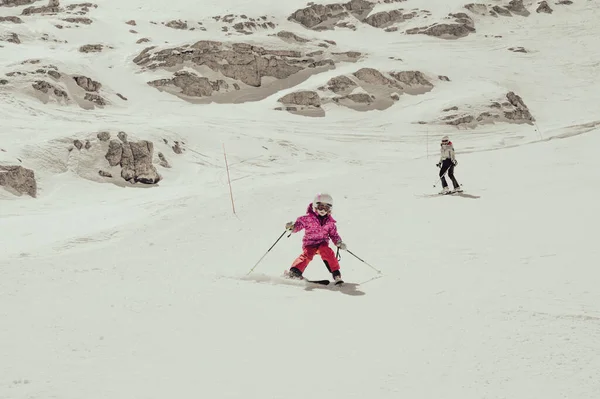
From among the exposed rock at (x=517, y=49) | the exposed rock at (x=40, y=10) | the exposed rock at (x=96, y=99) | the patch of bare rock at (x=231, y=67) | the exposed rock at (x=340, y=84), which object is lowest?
the exposed rock at (x=96, y=99)

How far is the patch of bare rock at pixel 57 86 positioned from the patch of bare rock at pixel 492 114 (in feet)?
98.6

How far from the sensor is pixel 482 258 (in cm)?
821

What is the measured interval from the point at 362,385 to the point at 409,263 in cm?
481

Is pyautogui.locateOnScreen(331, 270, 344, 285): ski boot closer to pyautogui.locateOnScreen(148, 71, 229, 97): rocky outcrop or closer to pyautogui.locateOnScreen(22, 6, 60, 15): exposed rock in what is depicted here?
pyautogui.locateOnScreen(148, 71, 229, 97): rocky outcrop

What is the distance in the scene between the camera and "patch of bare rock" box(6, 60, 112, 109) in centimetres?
3925

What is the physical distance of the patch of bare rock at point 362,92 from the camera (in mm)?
48188

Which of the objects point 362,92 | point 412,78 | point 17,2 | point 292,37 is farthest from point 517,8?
point 17,2

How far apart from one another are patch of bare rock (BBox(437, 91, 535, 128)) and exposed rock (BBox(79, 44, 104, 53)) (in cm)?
3815

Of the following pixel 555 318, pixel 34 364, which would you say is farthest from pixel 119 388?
pixel 555 318

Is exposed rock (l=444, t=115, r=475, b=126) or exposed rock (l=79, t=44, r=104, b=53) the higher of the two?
exposed rock (l=79, t=44, r=104, b=53)

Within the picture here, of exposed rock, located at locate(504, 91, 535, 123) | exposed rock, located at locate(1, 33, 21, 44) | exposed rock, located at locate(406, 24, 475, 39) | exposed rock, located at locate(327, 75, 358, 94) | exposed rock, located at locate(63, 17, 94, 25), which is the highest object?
exposed rock, located at locate(63, 17, 94, 25)

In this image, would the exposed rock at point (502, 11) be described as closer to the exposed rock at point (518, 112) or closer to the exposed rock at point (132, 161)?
the exposed rock at point (518, 112)

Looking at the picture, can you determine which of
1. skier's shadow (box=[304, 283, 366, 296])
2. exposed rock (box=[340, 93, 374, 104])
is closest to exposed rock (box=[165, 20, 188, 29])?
exposed rock (box=[340, 93, 374, 104])

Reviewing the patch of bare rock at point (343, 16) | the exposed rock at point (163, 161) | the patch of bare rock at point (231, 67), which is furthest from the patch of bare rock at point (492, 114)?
the patch of bare rock at point (343, 16)
